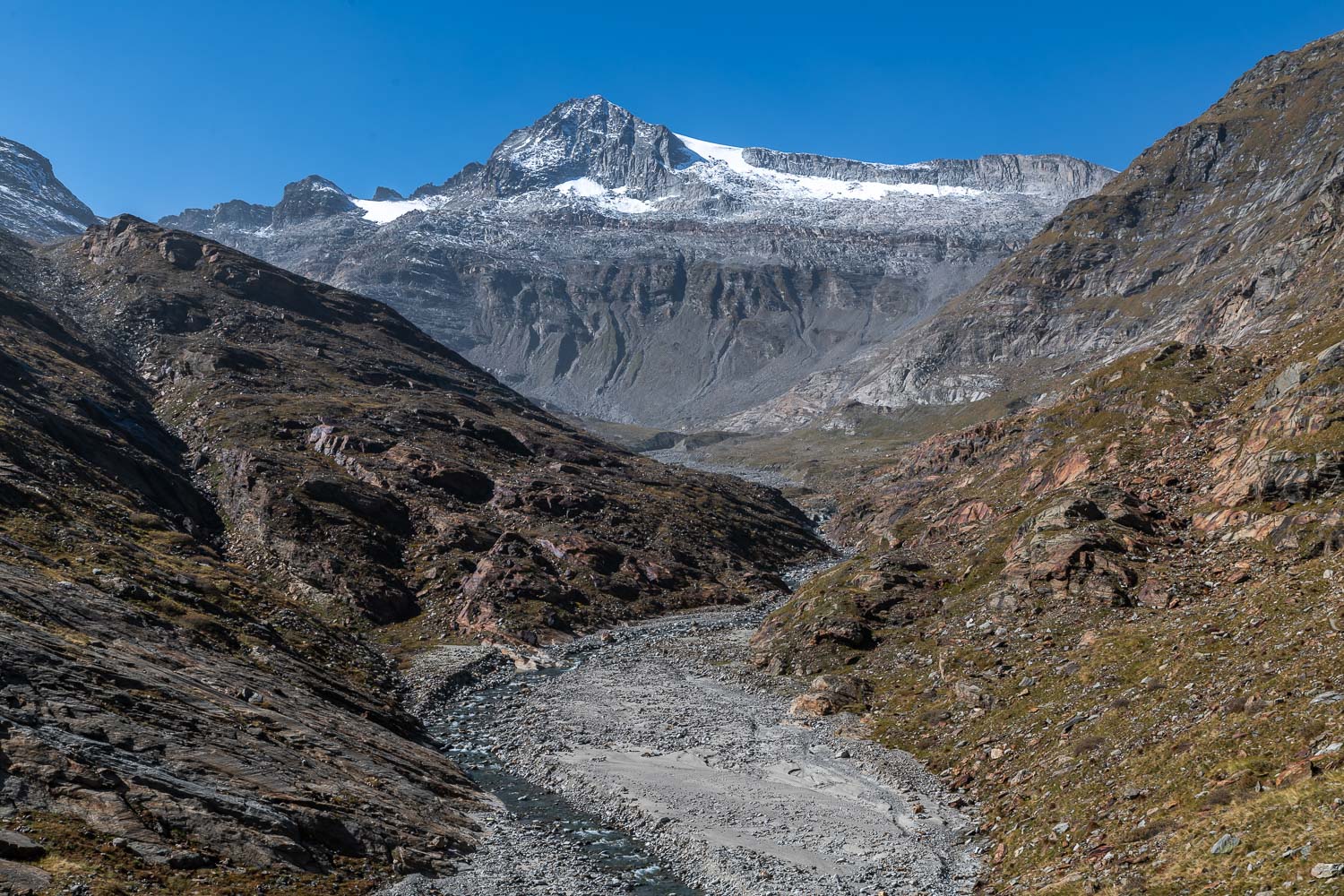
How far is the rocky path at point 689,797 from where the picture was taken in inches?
1588

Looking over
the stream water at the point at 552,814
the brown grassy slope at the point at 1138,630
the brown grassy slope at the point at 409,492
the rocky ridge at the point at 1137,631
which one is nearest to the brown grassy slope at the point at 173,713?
the stream water at the point at 552,814

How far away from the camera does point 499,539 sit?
355 ft

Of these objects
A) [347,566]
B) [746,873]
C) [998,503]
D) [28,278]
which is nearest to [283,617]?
[347,566]

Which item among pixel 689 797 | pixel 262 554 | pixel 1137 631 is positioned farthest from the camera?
pixel 262 554

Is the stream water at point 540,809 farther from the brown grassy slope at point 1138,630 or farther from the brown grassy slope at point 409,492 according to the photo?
the brown grassy slope at point 409,492

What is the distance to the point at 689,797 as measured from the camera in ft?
165

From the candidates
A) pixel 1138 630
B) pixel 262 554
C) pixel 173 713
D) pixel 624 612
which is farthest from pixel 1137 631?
pixel 262 554

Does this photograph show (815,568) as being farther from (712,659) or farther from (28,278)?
(28,278)

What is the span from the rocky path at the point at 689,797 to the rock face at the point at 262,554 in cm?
500

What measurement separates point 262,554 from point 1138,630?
8921 centimetres

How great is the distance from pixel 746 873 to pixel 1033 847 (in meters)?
13.7

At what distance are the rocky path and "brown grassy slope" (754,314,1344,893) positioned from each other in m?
3.92

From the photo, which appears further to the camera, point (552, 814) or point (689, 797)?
point (689, 797)

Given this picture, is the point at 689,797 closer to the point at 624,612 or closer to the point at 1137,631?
the point at 1137,631
